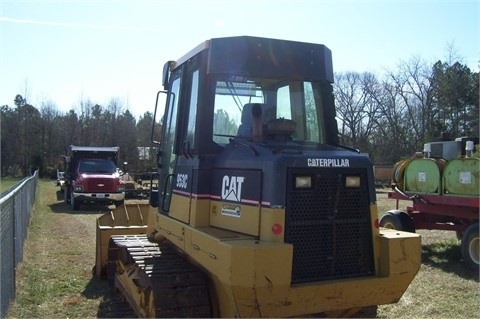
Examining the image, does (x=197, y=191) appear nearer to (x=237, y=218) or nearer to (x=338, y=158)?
(x=237, y=218)

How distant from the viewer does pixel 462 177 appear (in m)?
9.30

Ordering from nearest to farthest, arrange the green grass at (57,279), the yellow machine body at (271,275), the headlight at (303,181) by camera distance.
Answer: the yellow machine body at (271,275), the headlight at (303,181), the green grass at (57,279)

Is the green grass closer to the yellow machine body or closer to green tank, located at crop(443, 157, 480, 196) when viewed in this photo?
the yellow machine body

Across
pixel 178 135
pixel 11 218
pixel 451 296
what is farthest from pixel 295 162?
pixel 11 218

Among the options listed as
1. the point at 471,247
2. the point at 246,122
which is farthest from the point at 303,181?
the point at 471,247

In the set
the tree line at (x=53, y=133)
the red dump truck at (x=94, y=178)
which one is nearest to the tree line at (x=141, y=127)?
the tree line at (x=53, y=133)

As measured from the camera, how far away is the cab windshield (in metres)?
4.80

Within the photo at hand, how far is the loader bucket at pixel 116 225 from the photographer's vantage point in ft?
25.7

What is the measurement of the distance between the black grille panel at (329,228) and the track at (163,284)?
0.96 metres

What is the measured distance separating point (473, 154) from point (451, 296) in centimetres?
401

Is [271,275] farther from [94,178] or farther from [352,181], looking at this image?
[94,178]

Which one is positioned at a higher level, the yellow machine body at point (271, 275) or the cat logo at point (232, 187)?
the cat logo at point (232, 187)

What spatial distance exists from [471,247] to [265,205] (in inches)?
255

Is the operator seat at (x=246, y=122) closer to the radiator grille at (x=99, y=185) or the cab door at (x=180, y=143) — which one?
the cab door at (x=180, y=143)
